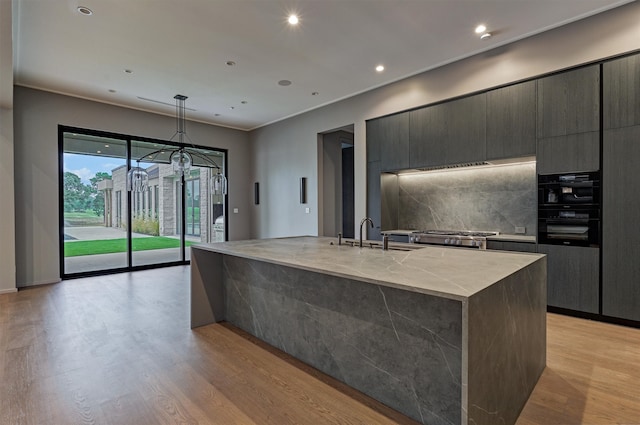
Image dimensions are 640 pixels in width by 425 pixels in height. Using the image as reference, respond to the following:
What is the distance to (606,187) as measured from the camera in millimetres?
3312

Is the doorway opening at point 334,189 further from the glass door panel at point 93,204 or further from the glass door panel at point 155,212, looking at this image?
the glass door panel at point 93,204

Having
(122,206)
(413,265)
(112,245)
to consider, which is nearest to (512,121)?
(413,265)

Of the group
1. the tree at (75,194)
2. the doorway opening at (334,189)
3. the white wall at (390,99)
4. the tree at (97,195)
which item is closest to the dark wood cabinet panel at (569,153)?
the white wall at (390,99)

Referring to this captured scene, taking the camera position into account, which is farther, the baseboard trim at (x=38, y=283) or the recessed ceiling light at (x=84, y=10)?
the baseboard trim at (x=38, y=283)

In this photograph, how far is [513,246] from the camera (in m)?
3.85

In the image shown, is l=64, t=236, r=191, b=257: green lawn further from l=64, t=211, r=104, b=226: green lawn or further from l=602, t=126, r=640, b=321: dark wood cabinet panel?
l=602, t=126, r=640, b=321: dark wood cabinet panel

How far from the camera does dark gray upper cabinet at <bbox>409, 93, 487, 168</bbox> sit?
4184 mm

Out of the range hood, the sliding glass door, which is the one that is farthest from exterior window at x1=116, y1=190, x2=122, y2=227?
the range hood

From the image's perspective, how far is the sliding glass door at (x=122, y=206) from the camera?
5.71 meters

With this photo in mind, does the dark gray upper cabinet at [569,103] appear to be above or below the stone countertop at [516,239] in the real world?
above

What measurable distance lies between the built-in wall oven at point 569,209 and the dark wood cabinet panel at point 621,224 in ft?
0.29

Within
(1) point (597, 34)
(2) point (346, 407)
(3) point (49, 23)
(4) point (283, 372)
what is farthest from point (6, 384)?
(1) point (597, 34)

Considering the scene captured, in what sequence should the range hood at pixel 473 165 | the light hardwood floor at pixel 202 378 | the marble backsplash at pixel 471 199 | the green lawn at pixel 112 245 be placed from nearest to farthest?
the light hardwood floor at pixel 202 378, the range hood at pixel 473 165, the marble backsplash at pixel 471 199, the green lawn at pixel 112 245

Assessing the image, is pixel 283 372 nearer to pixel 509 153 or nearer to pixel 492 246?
pixel 492 246
